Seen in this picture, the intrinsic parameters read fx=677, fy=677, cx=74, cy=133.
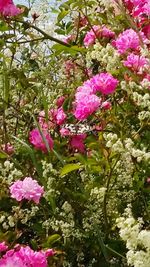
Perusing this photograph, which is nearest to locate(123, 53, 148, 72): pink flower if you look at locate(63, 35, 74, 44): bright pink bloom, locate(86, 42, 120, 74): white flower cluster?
locate(86, 42, 120, 74): white flower cluster

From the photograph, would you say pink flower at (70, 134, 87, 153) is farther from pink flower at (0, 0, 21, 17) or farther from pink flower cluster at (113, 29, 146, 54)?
pink flower at (0, 0, 21, 17)

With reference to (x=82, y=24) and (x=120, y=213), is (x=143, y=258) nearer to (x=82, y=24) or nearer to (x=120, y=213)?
(x=120, y=213)

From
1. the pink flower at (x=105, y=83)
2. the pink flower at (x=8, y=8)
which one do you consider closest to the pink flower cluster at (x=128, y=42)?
the pink flower at (x=105, y=83)

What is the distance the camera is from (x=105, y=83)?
1854mm

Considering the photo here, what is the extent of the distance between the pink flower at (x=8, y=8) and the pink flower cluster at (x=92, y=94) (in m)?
0.43

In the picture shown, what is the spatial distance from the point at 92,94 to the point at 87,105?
0.20 feet

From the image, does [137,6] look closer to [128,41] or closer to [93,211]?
[128,41]

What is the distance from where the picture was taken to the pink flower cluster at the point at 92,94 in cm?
183

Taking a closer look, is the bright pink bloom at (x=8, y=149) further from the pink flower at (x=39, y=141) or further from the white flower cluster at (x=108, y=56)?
the white flower cluster at (x=108, y=56)

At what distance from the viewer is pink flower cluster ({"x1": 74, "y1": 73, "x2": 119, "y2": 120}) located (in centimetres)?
183

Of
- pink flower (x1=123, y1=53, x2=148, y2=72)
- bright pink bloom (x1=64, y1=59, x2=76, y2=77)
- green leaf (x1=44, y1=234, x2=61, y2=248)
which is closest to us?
green leaf (x1=44, y1=234, x2=61, y2=248)

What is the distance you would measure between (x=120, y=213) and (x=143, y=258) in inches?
33.5

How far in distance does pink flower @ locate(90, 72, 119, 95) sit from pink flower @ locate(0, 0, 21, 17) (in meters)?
0.44

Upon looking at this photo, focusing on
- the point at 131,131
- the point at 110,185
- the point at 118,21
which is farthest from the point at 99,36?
the point at 110,185
